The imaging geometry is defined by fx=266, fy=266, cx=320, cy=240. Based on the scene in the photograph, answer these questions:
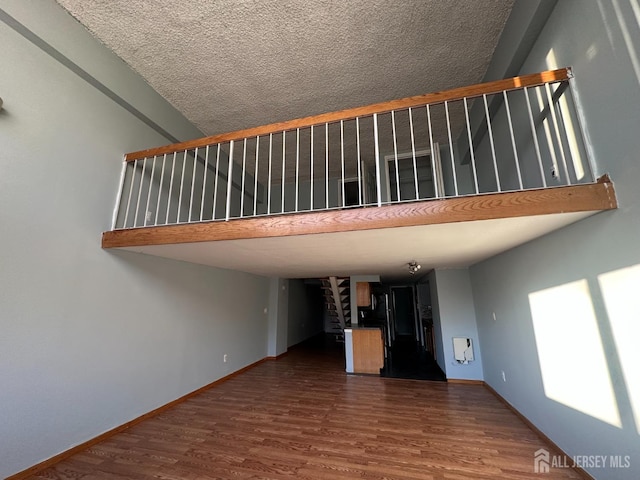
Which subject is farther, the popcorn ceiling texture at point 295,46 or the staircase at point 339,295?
the staircase at point 339,295

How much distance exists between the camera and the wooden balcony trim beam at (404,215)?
5.67 feet

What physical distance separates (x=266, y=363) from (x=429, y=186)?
17.0 ft

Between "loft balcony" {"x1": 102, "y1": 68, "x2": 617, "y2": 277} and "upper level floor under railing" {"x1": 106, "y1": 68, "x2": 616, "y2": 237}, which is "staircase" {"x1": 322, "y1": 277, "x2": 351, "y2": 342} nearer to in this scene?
"upper level floor under railing" {"x1": 106, "y1": 68, "x2": 616, "y2": 237}

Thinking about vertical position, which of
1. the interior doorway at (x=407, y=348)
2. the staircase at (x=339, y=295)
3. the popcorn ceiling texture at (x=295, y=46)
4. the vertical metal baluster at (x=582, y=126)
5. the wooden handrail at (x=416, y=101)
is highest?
the popcorn ceiling texture at (x=295, y=46)

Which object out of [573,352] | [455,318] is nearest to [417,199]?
[573,352]

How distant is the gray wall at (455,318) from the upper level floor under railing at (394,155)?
1651mm

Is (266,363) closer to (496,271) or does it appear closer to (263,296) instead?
(263,296)

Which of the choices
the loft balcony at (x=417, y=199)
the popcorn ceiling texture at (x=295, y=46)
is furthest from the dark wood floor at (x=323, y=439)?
the popcorn ceiling texture at (x=295, y=46)

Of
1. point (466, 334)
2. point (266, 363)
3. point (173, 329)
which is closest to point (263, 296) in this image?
point (266, 363)

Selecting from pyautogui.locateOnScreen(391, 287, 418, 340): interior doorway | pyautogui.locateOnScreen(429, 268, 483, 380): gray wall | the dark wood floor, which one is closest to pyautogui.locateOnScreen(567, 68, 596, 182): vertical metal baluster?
the dark wood floor

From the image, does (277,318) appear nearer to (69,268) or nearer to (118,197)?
(118,197)

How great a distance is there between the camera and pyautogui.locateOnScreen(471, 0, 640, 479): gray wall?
60.7 inches

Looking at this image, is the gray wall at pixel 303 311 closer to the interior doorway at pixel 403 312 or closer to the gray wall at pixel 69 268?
the interior doorway at pixel 403 312

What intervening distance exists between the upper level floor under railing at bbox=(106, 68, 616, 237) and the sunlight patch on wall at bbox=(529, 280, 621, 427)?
37.6 inches
